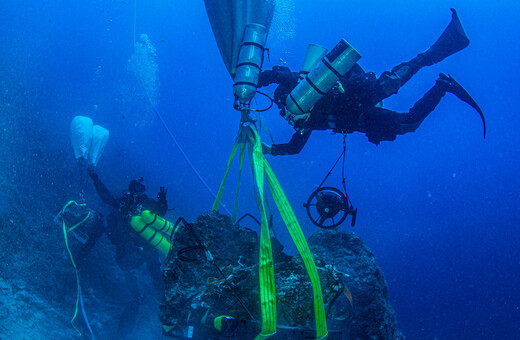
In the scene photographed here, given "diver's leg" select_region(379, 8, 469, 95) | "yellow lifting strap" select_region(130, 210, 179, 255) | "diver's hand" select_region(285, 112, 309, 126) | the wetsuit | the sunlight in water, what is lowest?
"yellow lifting strap" select_region(130, 210, 179, 255)

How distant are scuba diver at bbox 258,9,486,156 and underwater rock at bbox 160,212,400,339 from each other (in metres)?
1.55

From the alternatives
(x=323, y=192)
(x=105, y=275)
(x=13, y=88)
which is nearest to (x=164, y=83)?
(x=13, y=88)

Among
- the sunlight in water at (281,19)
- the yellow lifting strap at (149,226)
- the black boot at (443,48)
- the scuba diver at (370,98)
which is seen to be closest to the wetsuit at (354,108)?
the scuba diver at (370,98)

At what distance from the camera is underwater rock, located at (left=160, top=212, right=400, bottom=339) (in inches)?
105

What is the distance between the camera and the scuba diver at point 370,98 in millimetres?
4486

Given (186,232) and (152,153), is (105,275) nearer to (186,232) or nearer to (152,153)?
(186,232)

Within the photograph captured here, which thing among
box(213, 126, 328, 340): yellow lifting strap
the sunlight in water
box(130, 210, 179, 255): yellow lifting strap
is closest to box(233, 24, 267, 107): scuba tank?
box(213, 126, 328, 340): yellow lifting strap

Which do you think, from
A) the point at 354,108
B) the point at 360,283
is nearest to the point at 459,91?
the point at 354,108

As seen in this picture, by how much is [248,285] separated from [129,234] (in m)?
6.01

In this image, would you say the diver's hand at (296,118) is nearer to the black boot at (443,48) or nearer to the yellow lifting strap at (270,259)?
the yellow lifting strap at (270,259)

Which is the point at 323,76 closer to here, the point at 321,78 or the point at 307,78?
the point at 321,78

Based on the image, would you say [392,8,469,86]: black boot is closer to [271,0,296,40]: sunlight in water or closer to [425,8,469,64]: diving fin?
[425,8,469,64]: diving fin

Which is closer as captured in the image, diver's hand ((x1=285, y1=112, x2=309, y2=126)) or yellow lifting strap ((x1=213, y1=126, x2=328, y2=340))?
yellow lifting strap ((x1=213, y1=126, x2=328, y2=340))

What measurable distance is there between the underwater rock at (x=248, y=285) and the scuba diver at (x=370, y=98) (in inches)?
61.2
